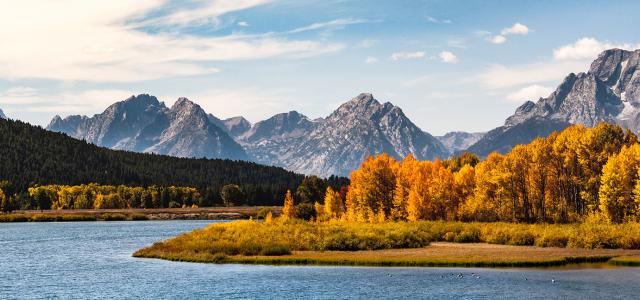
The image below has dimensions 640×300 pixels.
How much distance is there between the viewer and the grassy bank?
8838 centimetres

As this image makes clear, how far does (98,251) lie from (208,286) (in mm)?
48135

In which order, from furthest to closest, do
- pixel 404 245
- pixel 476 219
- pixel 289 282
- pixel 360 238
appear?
pixel 476 219 < pixel 404 245 < pixel 360 238 < pixel 289 282

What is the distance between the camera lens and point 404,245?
106m

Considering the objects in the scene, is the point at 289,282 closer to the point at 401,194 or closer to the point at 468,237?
the point at 468,237

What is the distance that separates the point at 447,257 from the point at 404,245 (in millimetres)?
16294

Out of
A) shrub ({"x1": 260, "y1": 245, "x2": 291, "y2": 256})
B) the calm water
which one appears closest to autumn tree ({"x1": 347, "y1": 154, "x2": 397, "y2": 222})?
shrub ({"x1": 260, "y1": 245, "x2": 291, "y2": 256})

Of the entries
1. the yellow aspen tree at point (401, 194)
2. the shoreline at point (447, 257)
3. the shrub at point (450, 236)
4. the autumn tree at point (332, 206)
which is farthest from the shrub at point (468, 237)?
the autumn tree at point (332, 206)

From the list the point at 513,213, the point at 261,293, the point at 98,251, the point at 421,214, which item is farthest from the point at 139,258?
the point at 513,213

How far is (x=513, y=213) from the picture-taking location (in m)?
146

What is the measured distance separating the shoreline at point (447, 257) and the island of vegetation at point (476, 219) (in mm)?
126

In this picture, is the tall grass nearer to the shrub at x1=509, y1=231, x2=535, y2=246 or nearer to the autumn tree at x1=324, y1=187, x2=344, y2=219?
the shrub at x1=509, y1=231, x2=535, y2=246

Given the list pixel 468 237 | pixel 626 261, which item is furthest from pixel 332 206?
pixel 626 261

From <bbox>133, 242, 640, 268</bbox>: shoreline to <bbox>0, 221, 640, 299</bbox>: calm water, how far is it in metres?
3.76

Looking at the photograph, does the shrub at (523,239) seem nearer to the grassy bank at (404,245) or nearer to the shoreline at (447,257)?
the grassy bank at (404,245)
